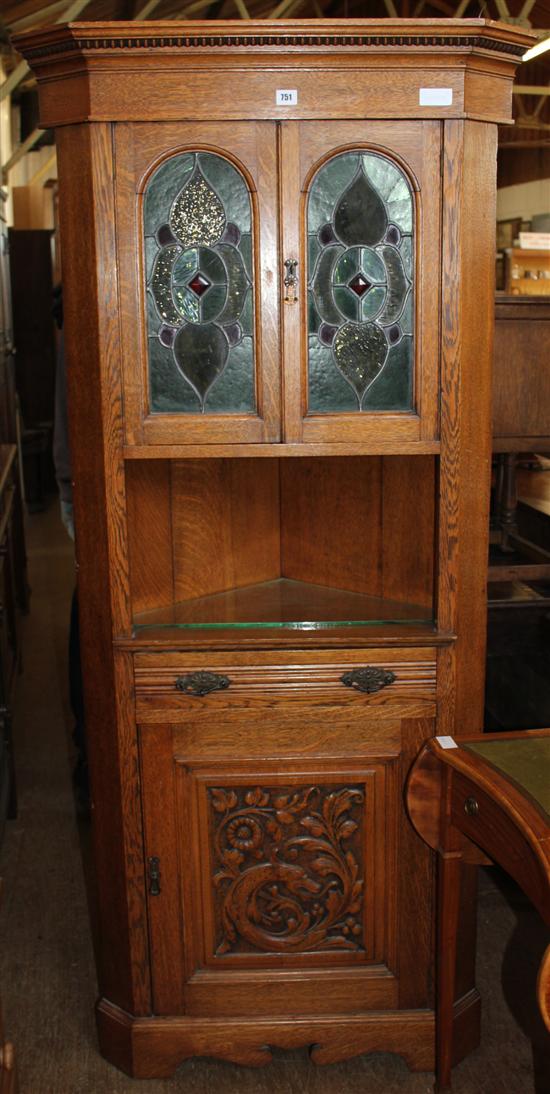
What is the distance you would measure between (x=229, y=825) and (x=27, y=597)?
421 cm

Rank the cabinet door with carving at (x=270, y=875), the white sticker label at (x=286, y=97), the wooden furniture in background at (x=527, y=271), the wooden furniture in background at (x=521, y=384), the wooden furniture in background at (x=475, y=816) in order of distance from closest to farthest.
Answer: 1. the wooden furniture in background at (x=475, y=816)
2. the white sticker label at (x=286, y=97)
3. the cabinet door with carving at (x=270, y=875)
4. the wooden furniture in background at (x=521, y=384)
5. the wooden furniture in background at (x=527, y=271)

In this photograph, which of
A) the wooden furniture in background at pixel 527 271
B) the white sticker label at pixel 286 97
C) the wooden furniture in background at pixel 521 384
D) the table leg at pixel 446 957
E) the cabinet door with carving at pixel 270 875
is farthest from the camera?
the wooden furniture in background at pixel 527 271

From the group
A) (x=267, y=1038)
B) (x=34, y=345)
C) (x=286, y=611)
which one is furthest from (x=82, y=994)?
(x=34, y=345)

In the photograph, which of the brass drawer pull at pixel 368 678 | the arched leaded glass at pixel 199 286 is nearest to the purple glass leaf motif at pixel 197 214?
the arched leaded glass at pixel 199 286

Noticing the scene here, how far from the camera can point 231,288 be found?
2133 mm

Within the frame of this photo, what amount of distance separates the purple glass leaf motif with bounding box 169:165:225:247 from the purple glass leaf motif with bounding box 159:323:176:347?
163 mm

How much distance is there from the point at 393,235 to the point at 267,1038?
174 centimetres

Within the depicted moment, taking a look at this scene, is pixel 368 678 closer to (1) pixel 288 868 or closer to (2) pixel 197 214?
(1) pixel 288 868

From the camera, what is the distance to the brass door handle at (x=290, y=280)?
82.7 inches

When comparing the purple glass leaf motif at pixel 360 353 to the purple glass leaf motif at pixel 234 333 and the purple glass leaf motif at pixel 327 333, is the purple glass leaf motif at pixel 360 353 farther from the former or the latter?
the purple glass leaf motif at pixel 234 333

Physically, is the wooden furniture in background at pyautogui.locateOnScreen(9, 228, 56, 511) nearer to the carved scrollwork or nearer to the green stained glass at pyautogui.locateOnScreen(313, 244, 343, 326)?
the carved scrollwork

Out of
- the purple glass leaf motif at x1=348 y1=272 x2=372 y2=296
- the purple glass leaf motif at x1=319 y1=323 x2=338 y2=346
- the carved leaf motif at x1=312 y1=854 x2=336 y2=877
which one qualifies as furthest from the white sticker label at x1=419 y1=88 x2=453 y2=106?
the carved leaf motif at x1=312 y1=854 x2=336 y2=877

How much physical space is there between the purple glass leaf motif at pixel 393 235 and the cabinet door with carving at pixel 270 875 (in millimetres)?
979

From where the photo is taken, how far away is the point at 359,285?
2.14 metres
